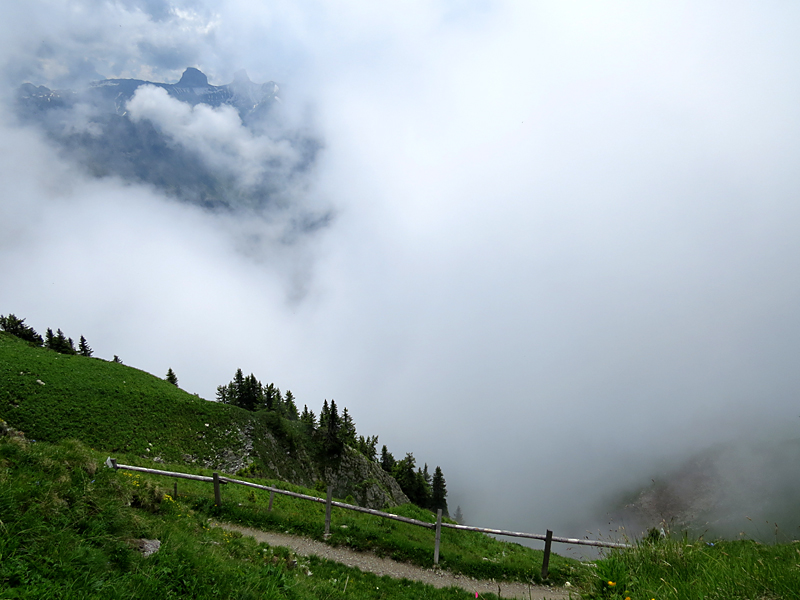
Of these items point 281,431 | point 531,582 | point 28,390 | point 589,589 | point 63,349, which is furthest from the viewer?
point 63,349

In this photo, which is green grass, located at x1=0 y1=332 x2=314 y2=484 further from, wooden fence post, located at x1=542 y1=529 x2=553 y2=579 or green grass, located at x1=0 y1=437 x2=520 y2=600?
wooden fence post, located at x1=542 y1=529 x2=553 y2=579

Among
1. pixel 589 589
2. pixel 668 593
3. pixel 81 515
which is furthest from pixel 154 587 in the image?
pixel 668 593

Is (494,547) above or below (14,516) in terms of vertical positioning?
below

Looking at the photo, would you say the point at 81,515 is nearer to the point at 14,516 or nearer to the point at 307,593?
the point at 14,516

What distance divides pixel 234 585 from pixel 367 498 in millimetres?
41134

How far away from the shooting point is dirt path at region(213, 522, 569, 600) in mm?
11438

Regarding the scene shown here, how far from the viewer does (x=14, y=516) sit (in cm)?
519

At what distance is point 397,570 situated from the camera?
12.1 metres

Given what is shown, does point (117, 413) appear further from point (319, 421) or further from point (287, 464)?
point (319, 421)

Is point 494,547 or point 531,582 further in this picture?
point 494,547

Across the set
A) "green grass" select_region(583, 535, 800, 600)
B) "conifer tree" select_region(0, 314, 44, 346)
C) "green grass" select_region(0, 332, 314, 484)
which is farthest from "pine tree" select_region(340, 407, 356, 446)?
"green grass" select_region(583, 535, 800, 600)

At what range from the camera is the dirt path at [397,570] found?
11438mm

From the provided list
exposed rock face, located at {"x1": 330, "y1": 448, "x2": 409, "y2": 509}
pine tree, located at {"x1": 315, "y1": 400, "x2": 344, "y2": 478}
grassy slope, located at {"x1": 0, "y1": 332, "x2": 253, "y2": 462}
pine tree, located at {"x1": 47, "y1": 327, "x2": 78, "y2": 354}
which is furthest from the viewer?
pine tree, located at {"x1": 47, "y1": 327, "x2": 78, "y2": 354}

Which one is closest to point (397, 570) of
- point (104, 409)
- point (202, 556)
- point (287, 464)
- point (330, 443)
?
point (202, 556)
